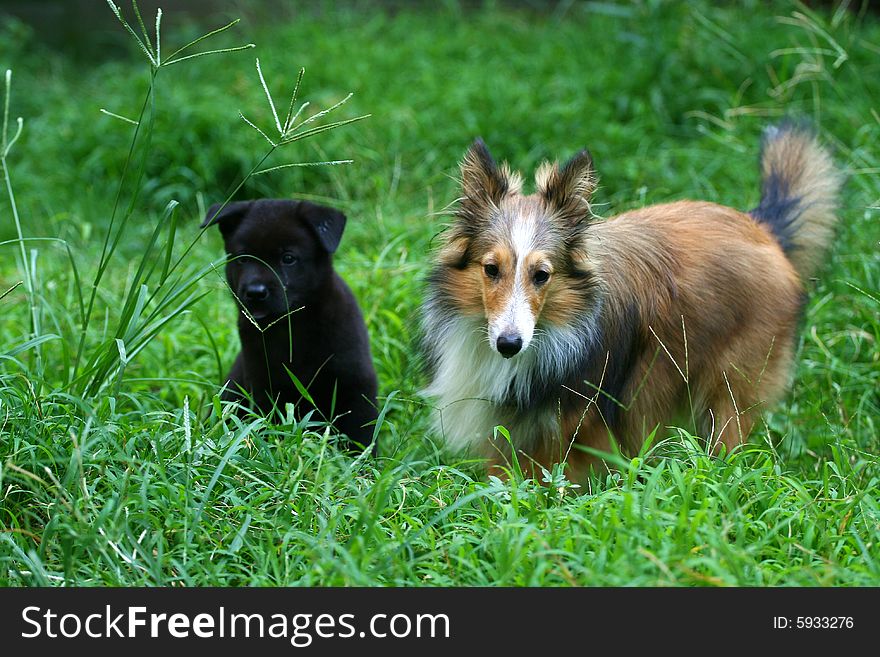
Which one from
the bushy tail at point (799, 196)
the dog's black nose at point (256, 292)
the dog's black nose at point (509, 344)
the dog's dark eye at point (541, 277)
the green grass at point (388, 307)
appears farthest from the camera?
the bushy tail at point (799, 196)

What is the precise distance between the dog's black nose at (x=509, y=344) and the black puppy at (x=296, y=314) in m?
0.96

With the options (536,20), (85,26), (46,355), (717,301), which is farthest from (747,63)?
(85,26)

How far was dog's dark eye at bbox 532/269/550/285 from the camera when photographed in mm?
3491

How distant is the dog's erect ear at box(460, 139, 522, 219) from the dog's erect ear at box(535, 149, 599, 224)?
175mm

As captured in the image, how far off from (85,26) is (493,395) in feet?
26.4

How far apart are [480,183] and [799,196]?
1.69 metres

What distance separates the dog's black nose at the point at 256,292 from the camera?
3.98 meters

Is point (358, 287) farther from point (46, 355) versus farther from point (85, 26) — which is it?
point (85, 26)

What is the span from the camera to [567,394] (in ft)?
12.1

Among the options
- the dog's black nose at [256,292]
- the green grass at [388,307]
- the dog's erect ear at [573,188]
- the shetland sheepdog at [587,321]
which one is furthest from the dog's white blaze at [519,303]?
the dog's black nose at [256,292]

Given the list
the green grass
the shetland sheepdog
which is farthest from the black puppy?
the shetland sheepdog

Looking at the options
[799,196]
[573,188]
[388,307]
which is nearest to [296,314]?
[388,307]

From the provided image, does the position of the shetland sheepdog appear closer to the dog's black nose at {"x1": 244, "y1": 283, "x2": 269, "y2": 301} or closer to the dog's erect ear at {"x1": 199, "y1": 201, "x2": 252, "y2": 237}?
the dog's black nose at {"x1": 244, "y1": 283, "x2": 269, "y2": 301}

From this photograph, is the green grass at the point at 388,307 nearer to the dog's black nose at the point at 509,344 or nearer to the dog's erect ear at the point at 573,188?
the dog's black nose at the point at 509,344
